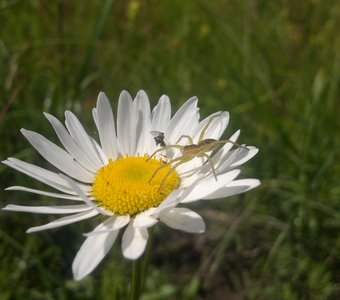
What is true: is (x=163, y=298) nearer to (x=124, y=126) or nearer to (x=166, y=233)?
(x=166, y=233)

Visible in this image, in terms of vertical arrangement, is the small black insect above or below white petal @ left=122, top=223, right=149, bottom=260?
above

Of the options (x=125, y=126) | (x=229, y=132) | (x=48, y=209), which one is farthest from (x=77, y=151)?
(x=229, y=132)

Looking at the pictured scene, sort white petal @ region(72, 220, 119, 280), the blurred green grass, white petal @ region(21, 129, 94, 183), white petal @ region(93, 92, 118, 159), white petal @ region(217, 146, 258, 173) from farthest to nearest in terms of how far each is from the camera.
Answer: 1. the blurred green grass
2. white petal @ region(93, 92, 118, 159)
3. white petal @ region(21, 129, 94, 183)
4. white petal @ region(217, 146, 258, 173)
5. white petal @ region(72, 220, 119, 280)

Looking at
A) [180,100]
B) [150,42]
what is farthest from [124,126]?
[150,42]

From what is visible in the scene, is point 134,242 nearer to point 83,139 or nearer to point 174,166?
point 174,166

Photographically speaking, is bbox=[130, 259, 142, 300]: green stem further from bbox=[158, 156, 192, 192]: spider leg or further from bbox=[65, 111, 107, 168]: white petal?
bbox=[65, 111, 107, 168]: white petal

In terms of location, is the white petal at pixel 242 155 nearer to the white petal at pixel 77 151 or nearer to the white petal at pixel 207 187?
the white petal at pixel 207 187

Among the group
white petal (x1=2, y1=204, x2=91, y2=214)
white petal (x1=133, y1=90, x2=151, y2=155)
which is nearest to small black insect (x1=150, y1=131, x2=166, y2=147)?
white petal (x1=133, y1=90, x2=151, y2=155)
